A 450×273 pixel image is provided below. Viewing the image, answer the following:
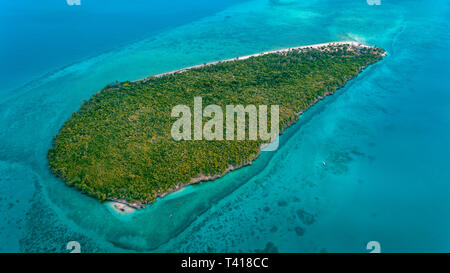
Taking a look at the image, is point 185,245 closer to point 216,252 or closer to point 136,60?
point 216,252

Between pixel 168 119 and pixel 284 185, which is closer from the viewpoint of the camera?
pixel 284 185

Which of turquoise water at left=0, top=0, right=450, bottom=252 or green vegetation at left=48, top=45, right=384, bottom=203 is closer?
turquoise water at left=0, top=0, right=450, bottom=252

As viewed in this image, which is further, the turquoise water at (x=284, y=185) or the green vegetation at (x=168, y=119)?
the green vegetation at (x=168, y=119)

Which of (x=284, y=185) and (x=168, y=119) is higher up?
(x=168, y=119)
